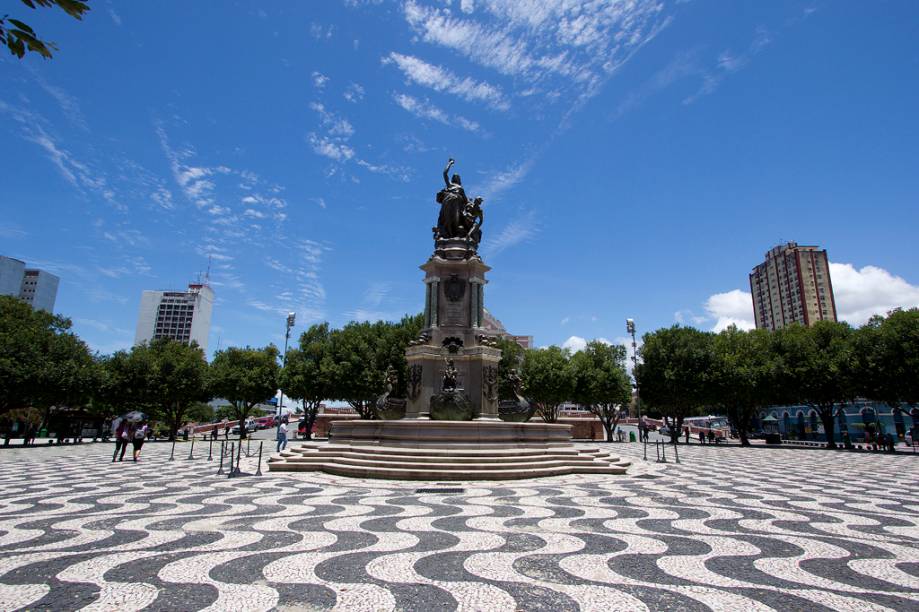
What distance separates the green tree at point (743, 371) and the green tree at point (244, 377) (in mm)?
37166

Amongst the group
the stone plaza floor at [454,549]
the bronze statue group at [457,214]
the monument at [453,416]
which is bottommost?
the stone plaza floor at [454,549]

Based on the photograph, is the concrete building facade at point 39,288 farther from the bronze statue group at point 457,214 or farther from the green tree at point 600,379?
the bronze statue group at point 457,214

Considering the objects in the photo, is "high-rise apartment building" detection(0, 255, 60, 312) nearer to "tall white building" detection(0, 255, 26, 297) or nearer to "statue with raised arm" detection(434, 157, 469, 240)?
"tall white building" detection(0, 255, 26, 297)

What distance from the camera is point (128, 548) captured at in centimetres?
580

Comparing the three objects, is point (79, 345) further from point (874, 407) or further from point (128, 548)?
point (874, 407)

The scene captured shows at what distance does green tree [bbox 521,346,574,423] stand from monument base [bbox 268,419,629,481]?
1079 inches

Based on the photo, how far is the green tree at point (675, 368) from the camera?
40.3 m

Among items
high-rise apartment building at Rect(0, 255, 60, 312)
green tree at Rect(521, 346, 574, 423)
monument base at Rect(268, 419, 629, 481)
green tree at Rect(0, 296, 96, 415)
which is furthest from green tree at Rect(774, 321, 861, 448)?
high-rise apartment building at Rect(0, 255, 60, 312)

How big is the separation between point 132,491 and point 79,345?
32.6 m

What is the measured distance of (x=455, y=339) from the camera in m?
18.9

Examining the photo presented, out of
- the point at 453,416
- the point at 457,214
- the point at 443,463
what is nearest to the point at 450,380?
the point at 453,416

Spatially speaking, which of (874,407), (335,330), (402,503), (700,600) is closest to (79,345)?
(335,330)

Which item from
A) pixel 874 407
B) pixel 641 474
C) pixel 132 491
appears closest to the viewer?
pixel 132 491

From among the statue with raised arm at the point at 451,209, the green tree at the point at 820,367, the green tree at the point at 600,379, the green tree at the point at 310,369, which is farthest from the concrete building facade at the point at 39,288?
the green tree at the point at 820,367
